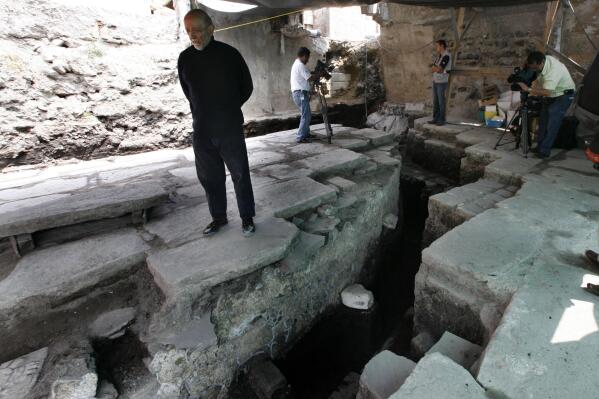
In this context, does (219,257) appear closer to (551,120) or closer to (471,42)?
(551,120)

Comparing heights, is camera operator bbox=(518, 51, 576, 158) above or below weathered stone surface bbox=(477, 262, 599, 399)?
above

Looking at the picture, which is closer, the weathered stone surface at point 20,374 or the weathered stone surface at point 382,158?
the weathered stone surface at point 20,374

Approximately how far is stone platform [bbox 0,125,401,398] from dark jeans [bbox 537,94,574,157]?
2.67 m

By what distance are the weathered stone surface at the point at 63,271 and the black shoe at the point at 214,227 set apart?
0.46 metres

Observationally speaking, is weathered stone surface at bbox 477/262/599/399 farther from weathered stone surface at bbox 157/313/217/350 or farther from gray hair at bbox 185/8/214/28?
gray hair at bbox 185/8/214/28

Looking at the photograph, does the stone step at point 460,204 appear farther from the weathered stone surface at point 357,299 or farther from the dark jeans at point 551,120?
the dark jeans at point 551,120

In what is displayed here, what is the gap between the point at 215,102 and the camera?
90.6 inches

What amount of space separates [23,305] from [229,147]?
161 cm

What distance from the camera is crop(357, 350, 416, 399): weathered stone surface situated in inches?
72.8

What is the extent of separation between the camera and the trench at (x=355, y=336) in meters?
2.84

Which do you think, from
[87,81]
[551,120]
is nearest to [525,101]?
[551,120]

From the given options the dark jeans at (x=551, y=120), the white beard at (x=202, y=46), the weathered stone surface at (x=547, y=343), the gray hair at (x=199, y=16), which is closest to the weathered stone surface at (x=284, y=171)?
the white beard at (x=202, y=46)

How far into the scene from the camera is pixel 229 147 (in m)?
2.39

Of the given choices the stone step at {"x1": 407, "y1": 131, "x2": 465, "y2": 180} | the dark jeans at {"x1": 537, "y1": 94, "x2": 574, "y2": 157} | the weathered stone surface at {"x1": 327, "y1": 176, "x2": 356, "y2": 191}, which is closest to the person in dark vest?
the weathered stone surface at {"x1": 327, "y1": 176, "x2": 356, "y2": 191}
